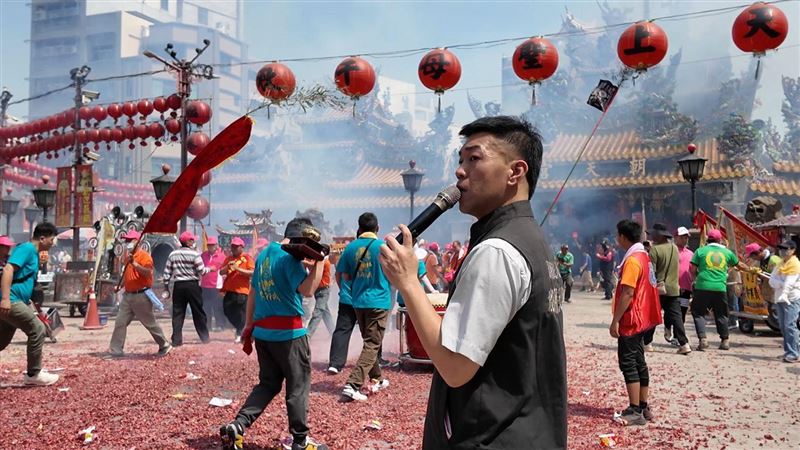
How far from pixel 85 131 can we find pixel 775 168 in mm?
21793

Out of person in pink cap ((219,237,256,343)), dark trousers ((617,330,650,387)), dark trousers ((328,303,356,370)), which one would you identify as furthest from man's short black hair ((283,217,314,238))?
person in pink cap ((219,237,256,343))

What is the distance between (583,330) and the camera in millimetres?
12789

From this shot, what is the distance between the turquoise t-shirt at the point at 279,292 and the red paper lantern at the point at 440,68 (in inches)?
294

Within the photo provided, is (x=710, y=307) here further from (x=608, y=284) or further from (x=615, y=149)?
(x=615, y=149)

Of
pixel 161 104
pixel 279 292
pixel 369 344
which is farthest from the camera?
pixel 161 104

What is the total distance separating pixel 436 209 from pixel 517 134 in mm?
368

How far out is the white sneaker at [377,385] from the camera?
697cm

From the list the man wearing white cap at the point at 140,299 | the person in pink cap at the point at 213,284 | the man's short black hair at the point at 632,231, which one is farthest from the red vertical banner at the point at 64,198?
the man's short black hair at the point at 632,231

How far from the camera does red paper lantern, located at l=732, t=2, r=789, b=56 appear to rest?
9484mm

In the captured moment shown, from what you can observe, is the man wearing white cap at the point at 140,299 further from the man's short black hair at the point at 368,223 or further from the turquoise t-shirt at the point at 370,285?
the man's short black hair at the point at 368,223

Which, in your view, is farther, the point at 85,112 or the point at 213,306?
the point at 85,112

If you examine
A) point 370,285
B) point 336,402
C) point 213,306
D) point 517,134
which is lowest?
point 336,402

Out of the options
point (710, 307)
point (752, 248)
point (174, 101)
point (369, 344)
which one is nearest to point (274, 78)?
point (174, 101)

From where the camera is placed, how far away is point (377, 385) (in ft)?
23.4
